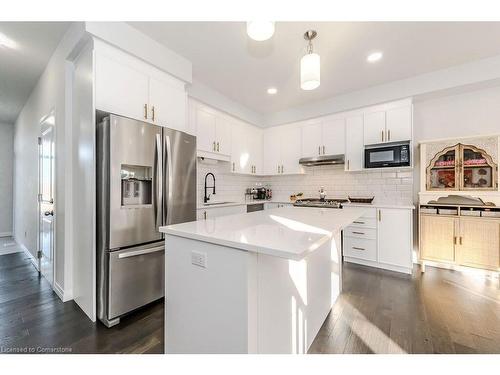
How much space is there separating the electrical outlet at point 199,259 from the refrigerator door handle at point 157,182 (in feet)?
3.52

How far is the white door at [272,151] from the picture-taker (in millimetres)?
4750

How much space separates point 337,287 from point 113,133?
2.52 m

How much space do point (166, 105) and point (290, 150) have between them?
2637mm

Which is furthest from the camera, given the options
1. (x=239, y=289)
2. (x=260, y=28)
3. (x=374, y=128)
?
(x=374, y=128)

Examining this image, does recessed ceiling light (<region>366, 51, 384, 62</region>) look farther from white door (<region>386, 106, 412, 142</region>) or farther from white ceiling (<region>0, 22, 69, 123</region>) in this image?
white ceiling (<region>0, 22, 69, 123</region>)

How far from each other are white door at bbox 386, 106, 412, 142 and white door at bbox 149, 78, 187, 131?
3.03 meters

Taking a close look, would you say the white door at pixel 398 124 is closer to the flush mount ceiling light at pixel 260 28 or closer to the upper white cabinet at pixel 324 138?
the upper white cabinet at pixel 324 138

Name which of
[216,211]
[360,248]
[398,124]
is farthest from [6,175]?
[398,124]

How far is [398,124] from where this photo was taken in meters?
3.45

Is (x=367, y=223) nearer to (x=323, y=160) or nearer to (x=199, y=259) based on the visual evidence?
(x=323, y=160)

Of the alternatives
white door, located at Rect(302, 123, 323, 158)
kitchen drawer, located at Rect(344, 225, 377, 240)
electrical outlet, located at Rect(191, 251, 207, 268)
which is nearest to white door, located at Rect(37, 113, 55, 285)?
electrical outlet, located at Rect(191, 251, 207, 268)

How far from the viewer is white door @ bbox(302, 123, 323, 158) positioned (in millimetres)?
4195
